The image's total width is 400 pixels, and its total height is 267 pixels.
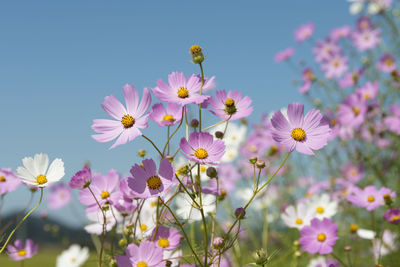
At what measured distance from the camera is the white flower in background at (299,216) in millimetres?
1220

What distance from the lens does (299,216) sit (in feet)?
4.15

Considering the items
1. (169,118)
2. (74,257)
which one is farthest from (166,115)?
(74,257)

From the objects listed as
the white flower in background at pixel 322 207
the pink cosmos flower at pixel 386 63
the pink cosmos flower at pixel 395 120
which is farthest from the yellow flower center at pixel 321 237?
the pink cosmos flower at pixel 386 63

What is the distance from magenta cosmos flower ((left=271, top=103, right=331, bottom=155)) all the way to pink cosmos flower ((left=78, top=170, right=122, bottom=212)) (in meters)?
0.36

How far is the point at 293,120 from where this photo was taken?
2.49ft

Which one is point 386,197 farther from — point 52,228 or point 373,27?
point 373,27

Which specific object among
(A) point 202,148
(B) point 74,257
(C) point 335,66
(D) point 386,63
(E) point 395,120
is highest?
(C) point 335,66

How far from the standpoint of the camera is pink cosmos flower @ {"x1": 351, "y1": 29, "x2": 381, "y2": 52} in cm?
292

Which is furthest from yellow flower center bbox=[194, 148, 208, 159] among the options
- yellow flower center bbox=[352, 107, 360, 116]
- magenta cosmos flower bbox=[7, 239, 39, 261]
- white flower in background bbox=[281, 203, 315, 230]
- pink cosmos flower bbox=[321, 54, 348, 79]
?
pink cosmos flower bbox=[321, 54, 348, 79]

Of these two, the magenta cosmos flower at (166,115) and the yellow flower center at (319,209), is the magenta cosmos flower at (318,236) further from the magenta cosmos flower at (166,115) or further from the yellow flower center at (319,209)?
the magenta cosmos flower at (166,115)

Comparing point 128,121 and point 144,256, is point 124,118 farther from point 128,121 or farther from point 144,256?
point 144,256

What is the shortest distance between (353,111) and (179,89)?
162cm

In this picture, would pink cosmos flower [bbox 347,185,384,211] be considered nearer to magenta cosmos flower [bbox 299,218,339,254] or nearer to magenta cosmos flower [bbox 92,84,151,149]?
magenta cosmos flower [bbox 299,218,339,254]

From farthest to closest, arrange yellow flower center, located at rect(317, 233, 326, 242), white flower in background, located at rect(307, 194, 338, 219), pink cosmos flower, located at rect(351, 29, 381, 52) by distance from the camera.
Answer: pink cosmos flower, located at rect(351, 29, 381, 52) < white flower in background, located at rect(307, 194, 338, 219) < yellow flower center, located at rect(317, 233, 326, 242)
